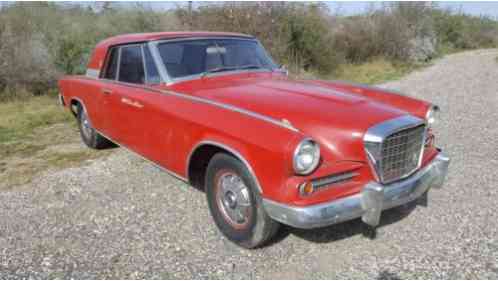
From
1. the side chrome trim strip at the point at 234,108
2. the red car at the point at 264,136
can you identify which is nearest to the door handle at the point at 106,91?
the red car at the point at 264,136

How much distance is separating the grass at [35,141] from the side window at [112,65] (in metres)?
1.35

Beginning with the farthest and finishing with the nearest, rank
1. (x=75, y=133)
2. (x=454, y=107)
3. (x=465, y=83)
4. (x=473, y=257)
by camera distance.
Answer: (x=465, y=83) < (x=454, y=107) < (x=75, y=133) < (x=473, y=257)

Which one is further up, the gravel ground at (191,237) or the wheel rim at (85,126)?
the wheel rim at (85,126)

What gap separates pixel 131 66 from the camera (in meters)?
4.65

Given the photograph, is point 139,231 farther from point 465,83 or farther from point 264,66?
point 465,83

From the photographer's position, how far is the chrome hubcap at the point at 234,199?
3168mm

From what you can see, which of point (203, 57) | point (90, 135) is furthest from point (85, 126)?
point (203, 57)

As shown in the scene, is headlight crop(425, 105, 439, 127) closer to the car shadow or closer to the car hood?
the car hood

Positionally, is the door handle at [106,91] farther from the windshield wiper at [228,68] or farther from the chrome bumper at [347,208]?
the chrome bumper at [347,208]

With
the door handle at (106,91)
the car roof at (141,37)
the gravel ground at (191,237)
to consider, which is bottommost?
the gravel ground at (191,237)

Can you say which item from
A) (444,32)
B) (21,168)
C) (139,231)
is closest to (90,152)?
(21,168)

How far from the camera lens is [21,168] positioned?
18.2 feet

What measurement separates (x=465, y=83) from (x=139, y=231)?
1213 centimetres

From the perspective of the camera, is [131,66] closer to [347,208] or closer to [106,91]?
[106,91]
